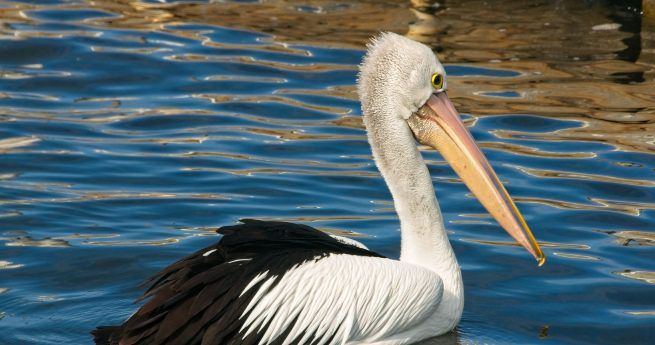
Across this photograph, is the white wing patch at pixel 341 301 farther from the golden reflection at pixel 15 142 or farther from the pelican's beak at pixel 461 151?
the golden reflection at pixel 15 142

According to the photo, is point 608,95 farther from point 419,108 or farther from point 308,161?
point 419,108

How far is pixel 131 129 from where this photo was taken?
8.03 metres

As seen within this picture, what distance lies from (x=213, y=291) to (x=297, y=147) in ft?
11.5

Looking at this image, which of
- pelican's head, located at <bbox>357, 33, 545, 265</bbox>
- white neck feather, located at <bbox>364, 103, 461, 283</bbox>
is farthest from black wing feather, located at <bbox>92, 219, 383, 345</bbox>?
pelican's head, located at <bbox>357, 33, 545, 265</bbox>

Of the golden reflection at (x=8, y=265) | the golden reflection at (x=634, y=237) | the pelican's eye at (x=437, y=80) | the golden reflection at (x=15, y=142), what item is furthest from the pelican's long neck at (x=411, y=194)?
the golden reflection at (x=15, y=142)

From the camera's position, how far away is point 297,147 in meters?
7.74

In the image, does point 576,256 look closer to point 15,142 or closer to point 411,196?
point 411,196

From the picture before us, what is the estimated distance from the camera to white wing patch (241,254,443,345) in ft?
14.4

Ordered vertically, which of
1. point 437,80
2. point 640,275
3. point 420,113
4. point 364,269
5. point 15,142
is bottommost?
point 640,275

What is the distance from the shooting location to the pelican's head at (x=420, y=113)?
493 cm

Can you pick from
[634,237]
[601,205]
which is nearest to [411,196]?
[634,237]

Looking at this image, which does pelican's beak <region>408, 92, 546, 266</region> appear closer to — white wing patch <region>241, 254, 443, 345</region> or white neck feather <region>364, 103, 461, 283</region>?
white neck feather <region>364, 103, 461, 283</region>

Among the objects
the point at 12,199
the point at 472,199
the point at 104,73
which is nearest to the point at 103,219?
the point at 12,199

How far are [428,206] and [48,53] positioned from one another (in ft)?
17.7
